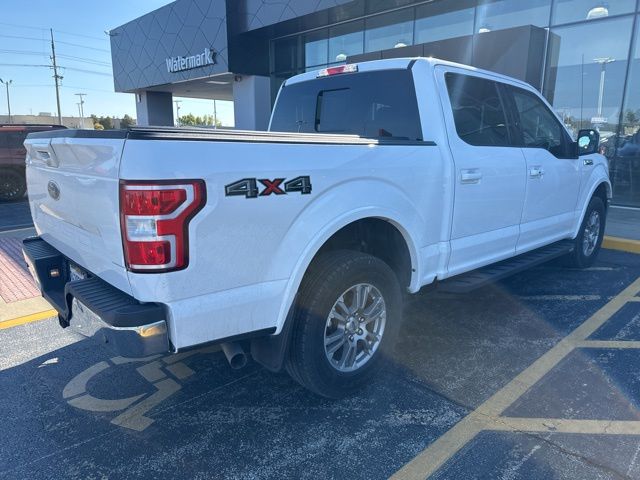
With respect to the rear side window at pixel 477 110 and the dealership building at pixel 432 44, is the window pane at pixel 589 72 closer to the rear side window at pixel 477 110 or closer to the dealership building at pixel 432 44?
the dealership building at pixel 432 44

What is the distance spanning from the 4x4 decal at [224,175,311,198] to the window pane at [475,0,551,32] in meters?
10.4

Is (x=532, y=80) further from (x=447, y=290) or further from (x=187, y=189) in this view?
(x=187, y=189)

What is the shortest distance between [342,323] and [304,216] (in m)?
0.79

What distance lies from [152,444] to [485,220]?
2.79 metres

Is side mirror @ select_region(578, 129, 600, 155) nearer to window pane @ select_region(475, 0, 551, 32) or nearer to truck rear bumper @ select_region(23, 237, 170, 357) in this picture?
truck rear bumper @ select_region(23, 237, 170, 357)

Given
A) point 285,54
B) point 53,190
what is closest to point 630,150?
point 53,190

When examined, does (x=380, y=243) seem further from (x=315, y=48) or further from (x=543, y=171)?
(x=315, y=48)

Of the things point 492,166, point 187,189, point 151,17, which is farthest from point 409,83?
point 151,17

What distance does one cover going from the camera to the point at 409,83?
139 inches

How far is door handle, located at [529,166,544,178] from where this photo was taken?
4258 millimetres

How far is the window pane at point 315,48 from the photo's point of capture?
15543 mm

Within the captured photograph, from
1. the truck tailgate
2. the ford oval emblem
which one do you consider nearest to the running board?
the truck tailgate

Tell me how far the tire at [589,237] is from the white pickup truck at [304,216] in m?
1.33

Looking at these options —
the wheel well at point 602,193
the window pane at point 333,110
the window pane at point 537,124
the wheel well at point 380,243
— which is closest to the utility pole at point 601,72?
the wheel well at point 602,193
